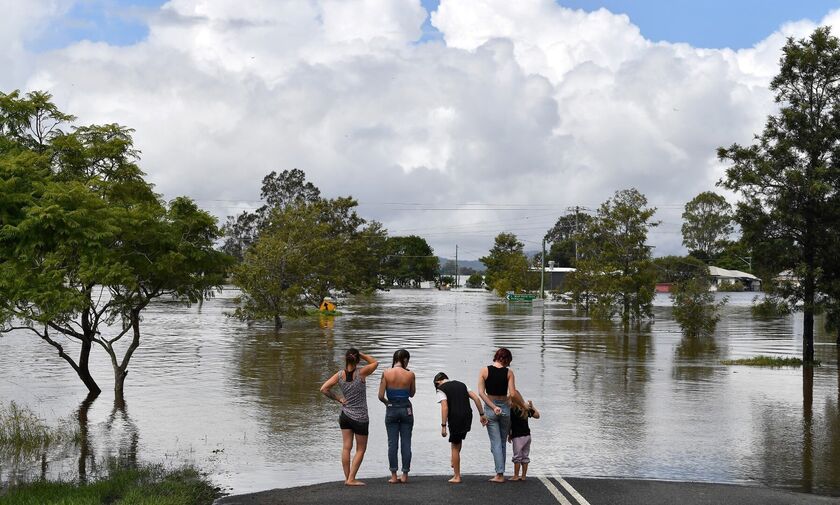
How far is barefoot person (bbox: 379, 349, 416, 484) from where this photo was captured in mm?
11164

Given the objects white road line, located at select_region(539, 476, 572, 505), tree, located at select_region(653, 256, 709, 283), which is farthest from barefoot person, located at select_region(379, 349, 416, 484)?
tree, located at select_region(653, 256, 709, 283)

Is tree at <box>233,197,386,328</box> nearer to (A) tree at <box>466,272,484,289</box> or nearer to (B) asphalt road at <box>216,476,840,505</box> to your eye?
(B) asphalt road at <box>216,476,840,505</box>

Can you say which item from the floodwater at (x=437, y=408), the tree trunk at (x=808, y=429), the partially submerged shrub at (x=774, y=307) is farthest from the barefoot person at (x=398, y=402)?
the partially submerged shrub at (x=774, y=307)

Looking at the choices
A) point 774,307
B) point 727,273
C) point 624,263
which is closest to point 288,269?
point 624,263

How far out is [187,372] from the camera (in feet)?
89.1

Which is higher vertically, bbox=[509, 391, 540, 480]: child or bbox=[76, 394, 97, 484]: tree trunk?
bbox=[509, 391, 540, 480]: child

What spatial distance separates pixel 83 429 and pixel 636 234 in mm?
40697

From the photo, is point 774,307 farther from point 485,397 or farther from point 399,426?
point 399,426

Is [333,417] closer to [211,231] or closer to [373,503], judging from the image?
[211,231]

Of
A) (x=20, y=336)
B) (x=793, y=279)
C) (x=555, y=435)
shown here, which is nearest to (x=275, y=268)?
(x=20, y=336)

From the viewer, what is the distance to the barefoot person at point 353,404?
445 inches

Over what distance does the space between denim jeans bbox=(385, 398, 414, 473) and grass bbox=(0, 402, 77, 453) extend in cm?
717

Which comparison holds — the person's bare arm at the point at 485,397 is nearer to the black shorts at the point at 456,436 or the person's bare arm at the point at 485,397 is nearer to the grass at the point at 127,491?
the black shorts at the point at 456,436

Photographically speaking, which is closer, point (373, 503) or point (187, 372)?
point (373, 503)
